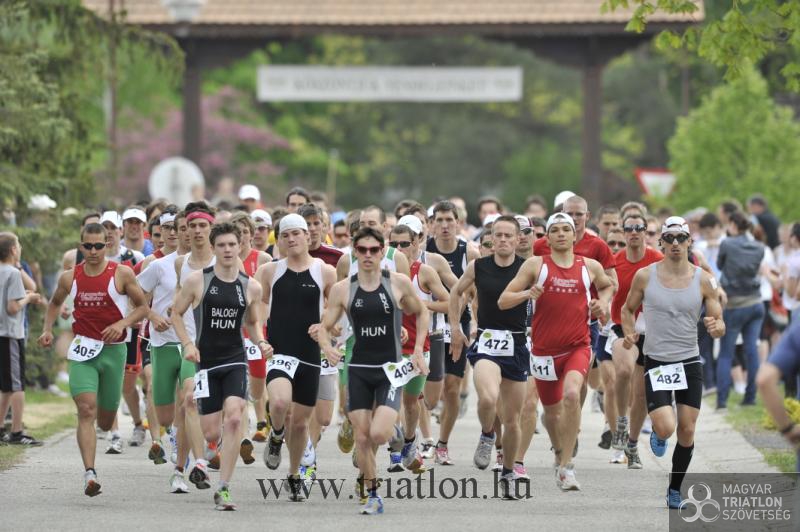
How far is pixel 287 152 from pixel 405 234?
4834 centimetres

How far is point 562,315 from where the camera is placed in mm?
13742

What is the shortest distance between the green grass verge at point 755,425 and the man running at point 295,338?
4163 mm

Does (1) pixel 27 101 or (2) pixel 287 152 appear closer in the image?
(1) pixel 27 101

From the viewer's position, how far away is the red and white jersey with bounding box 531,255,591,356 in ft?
45.0

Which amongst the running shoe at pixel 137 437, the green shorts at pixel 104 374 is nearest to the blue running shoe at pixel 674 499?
the green shorts at pixel 104 374

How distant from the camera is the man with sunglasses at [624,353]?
15656 mm

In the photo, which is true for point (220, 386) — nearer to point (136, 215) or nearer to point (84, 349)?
point (84, 349)

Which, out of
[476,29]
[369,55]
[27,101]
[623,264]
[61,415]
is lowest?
[61,415]

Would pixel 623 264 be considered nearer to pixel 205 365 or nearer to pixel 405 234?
pixel 405 234

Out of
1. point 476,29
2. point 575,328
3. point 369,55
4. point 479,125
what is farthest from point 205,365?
point 479,125

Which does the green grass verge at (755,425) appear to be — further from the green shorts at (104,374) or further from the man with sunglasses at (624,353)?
the green shorts at (104,374)

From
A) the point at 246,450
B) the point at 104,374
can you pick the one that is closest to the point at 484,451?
the point at 246,450

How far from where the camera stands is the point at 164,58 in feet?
83.8

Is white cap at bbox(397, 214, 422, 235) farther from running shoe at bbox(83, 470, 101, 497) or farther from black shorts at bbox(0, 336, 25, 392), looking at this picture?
black shorts at bbox(0, 336, 25, 392)
